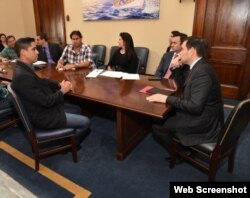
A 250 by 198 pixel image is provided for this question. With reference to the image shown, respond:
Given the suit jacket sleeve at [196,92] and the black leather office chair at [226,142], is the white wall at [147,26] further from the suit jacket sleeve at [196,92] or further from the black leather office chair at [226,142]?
the black leather office chair at [226,142]

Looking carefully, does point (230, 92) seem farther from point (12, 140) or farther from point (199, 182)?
point (12, 140)

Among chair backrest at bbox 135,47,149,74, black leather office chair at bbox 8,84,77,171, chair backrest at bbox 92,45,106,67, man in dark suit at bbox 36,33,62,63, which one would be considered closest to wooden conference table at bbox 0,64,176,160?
black leather office chair at bbox 8,84,77,171

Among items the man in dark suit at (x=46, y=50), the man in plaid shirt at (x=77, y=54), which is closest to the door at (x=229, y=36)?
the man in plaid shirt at (x=77, y=54)

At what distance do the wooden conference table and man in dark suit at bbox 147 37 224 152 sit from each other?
0.16 metres

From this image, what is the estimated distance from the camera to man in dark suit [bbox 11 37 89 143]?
1662 millimetres

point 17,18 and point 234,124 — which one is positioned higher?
point 17,18

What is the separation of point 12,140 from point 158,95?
1.77m

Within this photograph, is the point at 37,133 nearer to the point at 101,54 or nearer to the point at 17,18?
the point at 101,54

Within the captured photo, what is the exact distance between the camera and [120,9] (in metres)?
4.12

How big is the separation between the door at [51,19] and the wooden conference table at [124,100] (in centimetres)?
283

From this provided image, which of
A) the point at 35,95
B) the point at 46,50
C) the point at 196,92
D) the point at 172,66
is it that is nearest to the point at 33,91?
the point at 35,95

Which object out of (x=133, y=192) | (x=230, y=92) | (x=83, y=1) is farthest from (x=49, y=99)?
(x=83, y=1)

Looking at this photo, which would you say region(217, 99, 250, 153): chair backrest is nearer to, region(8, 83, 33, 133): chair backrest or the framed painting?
region(8, 83, 33, 133): chair backrest

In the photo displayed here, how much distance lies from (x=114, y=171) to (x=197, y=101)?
3.21 feet
